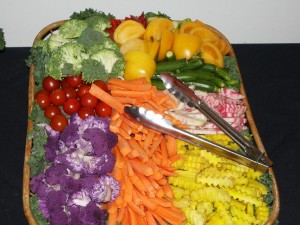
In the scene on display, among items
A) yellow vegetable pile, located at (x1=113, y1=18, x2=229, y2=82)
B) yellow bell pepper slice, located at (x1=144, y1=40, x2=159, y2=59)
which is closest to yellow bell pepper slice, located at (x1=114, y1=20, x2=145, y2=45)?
yellow vegetable pile, located at (x1=113, y1=18, x2=229, y2=82)

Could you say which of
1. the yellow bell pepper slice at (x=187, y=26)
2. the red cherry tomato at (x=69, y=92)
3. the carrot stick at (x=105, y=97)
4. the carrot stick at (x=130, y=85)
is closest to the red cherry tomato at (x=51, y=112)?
the red cherry tomato at (x=69, y=92)

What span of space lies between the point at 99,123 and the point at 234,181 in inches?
29.1

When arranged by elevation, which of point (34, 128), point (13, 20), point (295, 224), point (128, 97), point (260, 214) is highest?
point (13, 20)

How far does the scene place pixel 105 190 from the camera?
214 centimetres

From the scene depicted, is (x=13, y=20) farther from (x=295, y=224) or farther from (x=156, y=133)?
(x=295, y=224)

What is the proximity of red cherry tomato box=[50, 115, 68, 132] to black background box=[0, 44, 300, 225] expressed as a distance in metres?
0.37

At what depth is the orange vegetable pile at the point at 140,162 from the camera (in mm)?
2252

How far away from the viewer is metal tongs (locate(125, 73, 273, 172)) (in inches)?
90.1

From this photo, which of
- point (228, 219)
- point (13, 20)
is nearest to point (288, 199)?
point (228, 219)

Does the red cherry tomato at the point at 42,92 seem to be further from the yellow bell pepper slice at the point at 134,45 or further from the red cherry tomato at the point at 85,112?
the yellow bell pepper slice at the point at 134,45

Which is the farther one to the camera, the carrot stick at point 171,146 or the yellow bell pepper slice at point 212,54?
the yellow bell pepper slice at point 212,54

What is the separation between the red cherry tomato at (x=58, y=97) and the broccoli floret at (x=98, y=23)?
0.49 m

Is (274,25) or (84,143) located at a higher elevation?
(274,25)

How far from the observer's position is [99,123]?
7.64 ft
